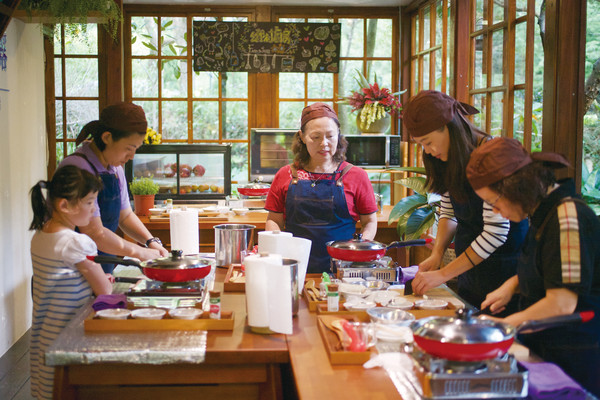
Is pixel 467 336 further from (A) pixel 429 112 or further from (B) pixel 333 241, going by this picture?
(B) pixel 333 241

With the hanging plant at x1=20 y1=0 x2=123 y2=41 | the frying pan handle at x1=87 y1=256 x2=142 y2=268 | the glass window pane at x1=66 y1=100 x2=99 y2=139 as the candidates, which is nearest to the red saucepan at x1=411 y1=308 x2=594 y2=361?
the frying pan handle at x1=87 y1=256 x2=142 y2=268

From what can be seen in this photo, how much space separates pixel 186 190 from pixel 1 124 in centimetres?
167

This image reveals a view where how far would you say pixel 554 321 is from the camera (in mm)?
1714

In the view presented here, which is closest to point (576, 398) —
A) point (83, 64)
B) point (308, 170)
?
point (308, 170)

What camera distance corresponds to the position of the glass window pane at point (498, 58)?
13.9 feet

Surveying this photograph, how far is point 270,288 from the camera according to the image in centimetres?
217

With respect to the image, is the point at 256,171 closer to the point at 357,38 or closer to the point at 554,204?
the point at 357,38

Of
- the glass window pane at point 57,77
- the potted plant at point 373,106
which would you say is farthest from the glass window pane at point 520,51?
the glass window pane at point 57,77

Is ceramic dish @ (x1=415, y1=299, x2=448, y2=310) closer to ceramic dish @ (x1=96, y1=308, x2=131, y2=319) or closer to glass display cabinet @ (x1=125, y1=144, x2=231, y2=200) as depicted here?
ceramic dish @ (x1=96, y1=308, x2=131, y2=319)

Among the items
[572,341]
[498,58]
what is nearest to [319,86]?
[498,58]

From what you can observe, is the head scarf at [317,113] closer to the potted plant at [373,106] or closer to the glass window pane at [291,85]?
the potted plant at [373,106]

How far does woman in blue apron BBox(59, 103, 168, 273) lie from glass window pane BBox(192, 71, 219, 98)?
371cm

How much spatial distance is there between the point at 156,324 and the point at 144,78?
5019mm

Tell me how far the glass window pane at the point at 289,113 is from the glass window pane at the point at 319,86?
169 mm
